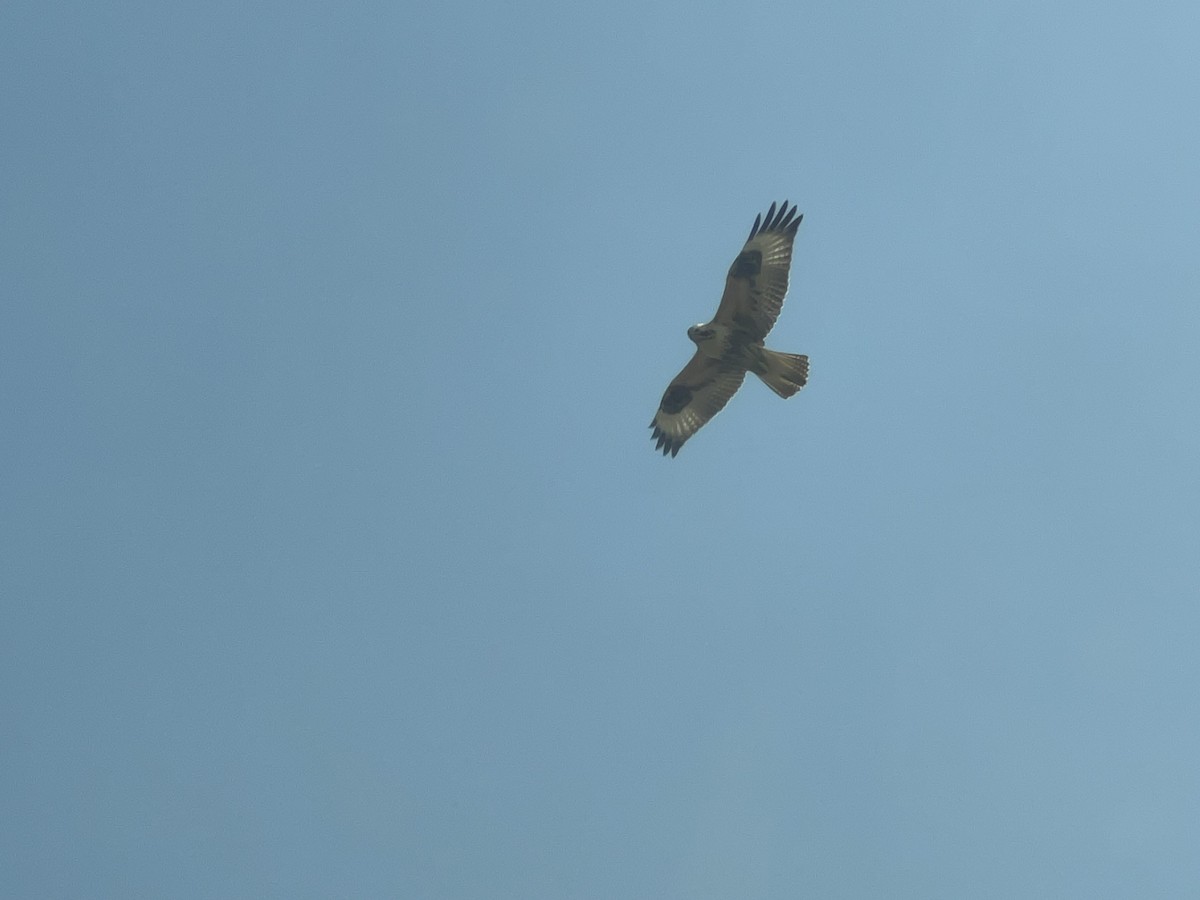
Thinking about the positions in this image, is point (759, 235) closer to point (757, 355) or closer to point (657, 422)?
point (757, 355)

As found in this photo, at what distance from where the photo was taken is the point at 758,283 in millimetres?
19172

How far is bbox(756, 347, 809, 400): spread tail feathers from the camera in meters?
19.2

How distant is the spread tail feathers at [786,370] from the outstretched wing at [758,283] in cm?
32

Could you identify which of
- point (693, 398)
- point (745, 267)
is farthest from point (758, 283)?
point (693, 398)

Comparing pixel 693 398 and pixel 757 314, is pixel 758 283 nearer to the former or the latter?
pixel 757 314

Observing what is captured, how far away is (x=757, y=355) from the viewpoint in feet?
63.6

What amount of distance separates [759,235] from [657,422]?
10.4ft

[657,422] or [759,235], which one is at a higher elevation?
[759,235]

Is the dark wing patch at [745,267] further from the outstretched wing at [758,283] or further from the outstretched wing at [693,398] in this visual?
the outstretched wing at [693,398]

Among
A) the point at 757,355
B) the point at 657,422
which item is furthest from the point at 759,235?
the point at 657,422

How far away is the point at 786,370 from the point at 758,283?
1.17m

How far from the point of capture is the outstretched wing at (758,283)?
19172mm

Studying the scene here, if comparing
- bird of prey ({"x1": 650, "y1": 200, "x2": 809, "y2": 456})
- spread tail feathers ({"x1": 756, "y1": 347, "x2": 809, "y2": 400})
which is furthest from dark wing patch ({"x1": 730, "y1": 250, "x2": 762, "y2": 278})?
spread tail feathers ({"x1": 756, "y1": 347, "x2": 809, "y2": 400})

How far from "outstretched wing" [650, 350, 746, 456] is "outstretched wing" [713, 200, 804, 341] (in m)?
0.82
